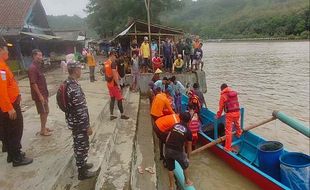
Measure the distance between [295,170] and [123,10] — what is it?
2924cm

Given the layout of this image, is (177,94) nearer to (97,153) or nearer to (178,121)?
(178,121)

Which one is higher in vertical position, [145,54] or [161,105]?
[145,54]

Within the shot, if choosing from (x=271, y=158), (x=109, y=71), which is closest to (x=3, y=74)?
(x=109, y=71)

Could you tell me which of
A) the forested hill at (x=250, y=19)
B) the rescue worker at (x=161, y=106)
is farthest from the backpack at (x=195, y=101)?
the forested hill at (x=250, y=19)

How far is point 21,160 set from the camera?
5.08 meters

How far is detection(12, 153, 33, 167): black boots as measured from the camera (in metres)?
5.02

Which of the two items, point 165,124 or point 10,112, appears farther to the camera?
point 165,124

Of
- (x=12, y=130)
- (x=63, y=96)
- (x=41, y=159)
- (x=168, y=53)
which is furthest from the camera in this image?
(x=168, y=53)

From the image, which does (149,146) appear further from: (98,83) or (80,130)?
(98,83)

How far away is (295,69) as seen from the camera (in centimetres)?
2938

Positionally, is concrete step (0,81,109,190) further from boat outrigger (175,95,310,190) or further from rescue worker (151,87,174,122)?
boat outrigger (175,95,310,190)

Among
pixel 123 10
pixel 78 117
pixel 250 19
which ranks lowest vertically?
pixel 78 117

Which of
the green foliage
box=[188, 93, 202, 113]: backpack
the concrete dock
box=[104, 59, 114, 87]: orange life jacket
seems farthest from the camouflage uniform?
the green foliage

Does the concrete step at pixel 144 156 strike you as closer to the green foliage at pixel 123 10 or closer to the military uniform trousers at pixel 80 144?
the military uniform trousers at pixel 80 144
